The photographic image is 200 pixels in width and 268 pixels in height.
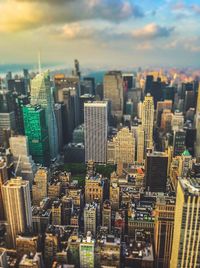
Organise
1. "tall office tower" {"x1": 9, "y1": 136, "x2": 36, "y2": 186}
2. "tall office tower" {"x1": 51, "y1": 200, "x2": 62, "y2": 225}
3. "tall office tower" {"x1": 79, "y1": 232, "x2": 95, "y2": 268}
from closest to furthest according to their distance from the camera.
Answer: "tall office tower" {"x1": 79, "y1": 232, "x2": 95, "y2": 268} → "tall office tower" {"x1": 51, "y1": 200, "x2": 62, "y2": 225} → "tall office tower" {"x1": 9, "y1": 136, "x2": 36, "y2": 186}

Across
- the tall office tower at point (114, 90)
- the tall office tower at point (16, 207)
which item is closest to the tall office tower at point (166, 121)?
the tall office tower at point (114, 90)

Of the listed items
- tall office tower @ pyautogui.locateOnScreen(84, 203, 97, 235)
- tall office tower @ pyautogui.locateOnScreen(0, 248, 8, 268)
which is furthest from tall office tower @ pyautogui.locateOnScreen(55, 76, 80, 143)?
tall office tower @ pyautogui.locateOnScreen(0, 248, 8, 268)

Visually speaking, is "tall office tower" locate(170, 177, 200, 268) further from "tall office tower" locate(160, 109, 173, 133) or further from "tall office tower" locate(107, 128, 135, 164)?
"tall office tower" locate(160, 109, 173, 133)

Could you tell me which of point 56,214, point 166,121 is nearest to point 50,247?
point 56,214

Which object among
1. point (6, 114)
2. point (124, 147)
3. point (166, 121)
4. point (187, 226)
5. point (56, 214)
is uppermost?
point (6, 114)

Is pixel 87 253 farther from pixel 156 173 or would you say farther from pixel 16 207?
pixel 156 173

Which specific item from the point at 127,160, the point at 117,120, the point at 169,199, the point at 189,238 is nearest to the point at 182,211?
the point at 189,238
